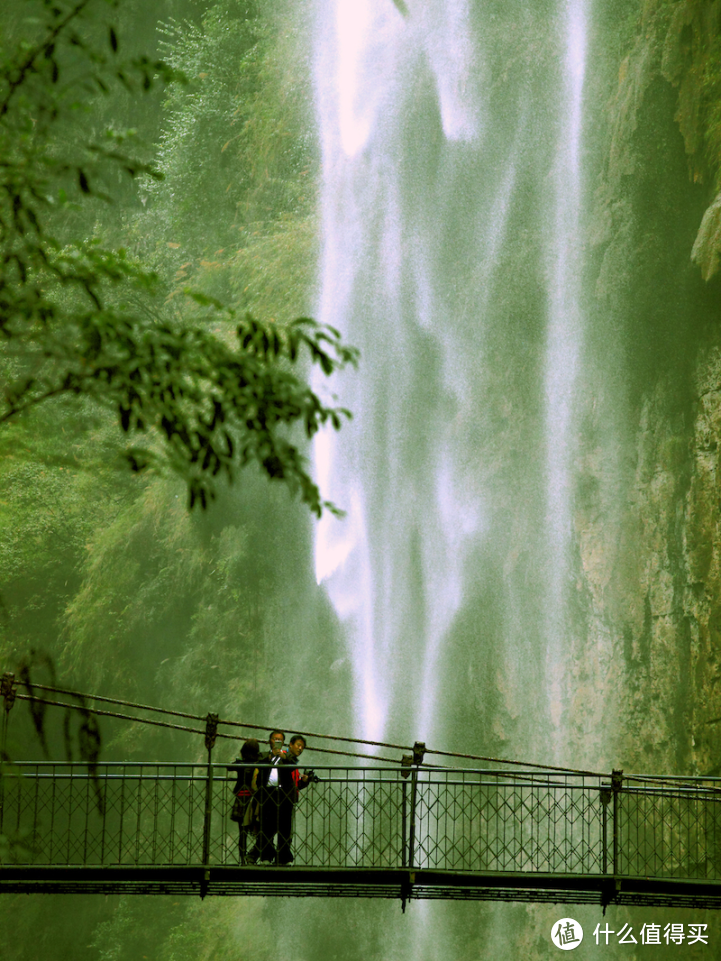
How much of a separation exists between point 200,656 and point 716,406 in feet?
29.5

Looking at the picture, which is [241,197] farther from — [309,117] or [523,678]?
[523,678]

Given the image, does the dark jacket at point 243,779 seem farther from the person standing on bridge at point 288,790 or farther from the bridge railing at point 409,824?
the bridge railing at point 409,824

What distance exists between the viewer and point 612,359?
700 inches

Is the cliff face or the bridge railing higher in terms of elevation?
the cliff face

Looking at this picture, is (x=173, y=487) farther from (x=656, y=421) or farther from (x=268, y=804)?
(x=268, y=804)

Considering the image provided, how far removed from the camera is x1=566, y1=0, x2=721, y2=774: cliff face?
51.8 feet

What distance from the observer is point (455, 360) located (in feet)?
62.6

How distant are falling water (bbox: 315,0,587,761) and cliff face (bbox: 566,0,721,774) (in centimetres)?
55

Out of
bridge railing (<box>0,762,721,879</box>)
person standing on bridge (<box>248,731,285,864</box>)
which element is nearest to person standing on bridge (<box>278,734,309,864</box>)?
person standing on bridge (<box>248,731,285,864</box>)

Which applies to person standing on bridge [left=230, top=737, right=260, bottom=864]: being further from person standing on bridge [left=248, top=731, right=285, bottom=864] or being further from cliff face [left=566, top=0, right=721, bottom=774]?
cliff face [left=566, top=0, right=721, bottom=774]

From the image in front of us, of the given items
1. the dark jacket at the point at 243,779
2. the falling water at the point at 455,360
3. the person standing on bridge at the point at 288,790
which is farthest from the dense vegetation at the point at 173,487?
the person standing on bridge at the point at 288,790

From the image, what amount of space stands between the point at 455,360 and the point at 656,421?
3.66 metres

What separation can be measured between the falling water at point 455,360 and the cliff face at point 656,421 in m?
0.55

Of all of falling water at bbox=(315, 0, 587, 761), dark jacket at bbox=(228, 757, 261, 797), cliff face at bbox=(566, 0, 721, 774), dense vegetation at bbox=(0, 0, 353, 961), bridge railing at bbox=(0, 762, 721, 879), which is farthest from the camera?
dense vegetation at bbox=(0, 0, 353, 961)
